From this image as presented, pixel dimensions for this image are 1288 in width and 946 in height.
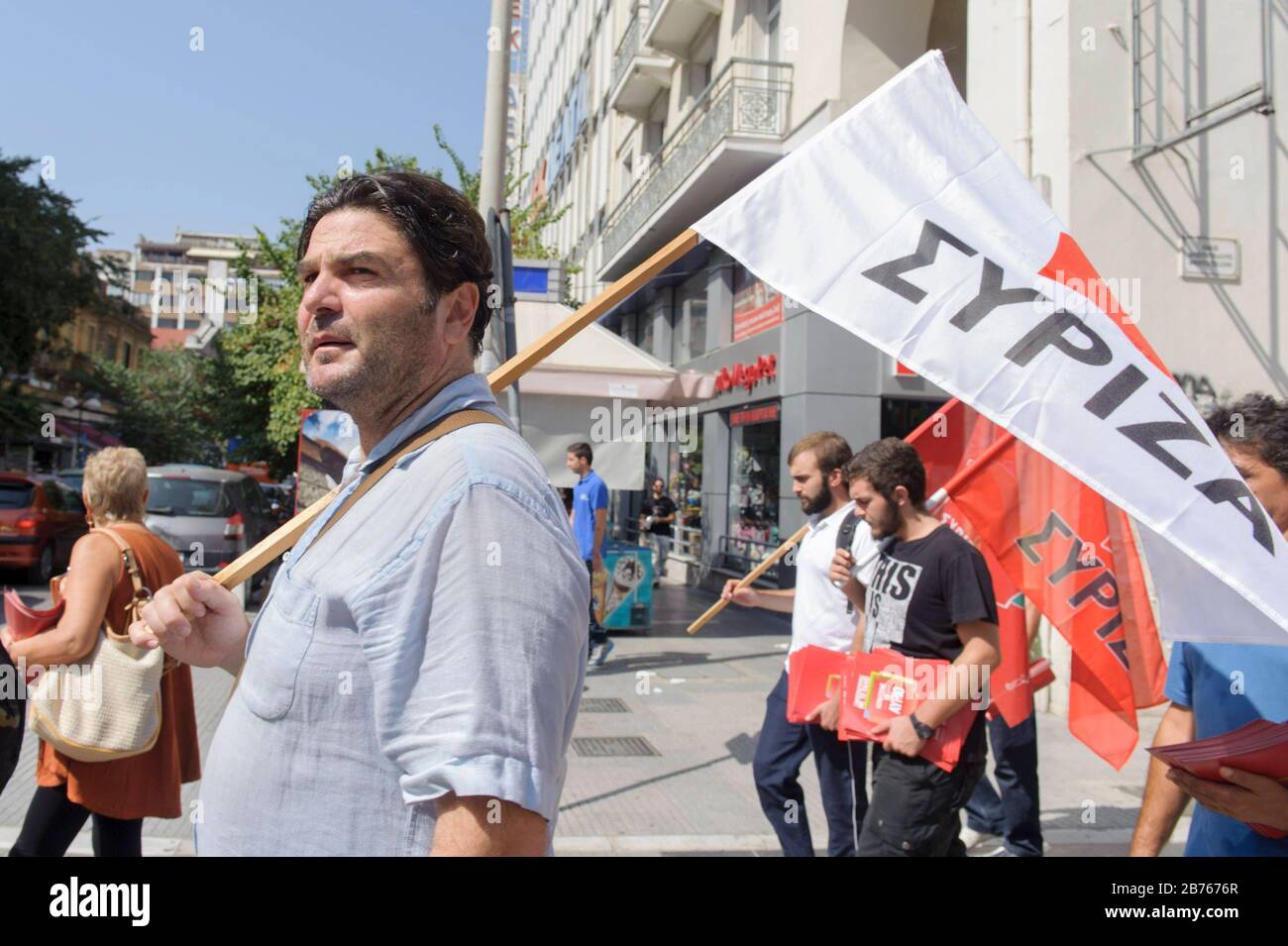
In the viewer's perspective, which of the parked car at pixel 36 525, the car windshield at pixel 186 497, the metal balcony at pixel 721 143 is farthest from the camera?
the metal balcony at pixel 721 143

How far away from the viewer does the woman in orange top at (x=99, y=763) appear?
3.20 meters

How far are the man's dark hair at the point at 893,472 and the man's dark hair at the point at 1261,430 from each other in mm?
1331

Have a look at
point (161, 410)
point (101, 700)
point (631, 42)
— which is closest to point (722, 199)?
point (631, 42)

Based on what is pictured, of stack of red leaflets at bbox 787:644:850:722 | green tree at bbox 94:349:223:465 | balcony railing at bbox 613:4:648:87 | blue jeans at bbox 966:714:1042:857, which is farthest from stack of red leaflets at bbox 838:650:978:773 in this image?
green tree at bbox 94:349:223:465

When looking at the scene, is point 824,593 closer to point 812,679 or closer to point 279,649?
point 812,679

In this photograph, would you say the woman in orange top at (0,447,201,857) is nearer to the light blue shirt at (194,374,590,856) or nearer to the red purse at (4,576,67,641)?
the red purse at (4,576,67,641)

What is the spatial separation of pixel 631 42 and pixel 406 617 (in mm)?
23791

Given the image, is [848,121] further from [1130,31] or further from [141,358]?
[141,358]

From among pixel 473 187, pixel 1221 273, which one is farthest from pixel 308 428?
pixel 473 187

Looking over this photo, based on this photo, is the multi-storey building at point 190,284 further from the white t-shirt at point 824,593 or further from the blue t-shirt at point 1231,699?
the blue t-shirt at point 1231,699

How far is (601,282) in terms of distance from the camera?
26.9 m

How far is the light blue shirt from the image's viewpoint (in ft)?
4.26

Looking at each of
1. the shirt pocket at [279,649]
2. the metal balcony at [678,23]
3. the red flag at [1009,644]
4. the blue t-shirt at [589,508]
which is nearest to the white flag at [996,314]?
the shirt pocket at [279,649]

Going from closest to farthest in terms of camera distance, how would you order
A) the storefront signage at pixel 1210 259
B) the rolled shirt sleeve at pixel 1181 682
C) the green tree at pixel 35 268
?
the rolled shirt sleeve at pixel 1181 682
the storefront signage at pixel 1210 259
the green tree at pixel 35 268
